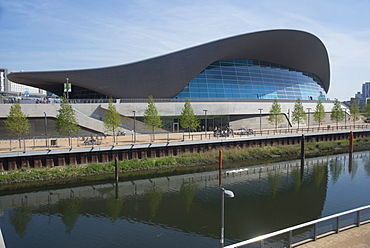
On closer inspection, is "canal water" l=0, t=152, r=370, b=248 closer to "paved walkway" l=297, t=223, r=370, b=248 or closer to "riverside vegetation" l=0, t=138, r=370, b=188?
"riverside vegetation" l=0, t=138, r=370, b=188

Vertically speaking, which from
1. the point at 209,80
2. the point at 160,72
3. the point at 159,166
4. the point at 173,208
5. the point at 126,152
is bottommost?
the point at 173,208

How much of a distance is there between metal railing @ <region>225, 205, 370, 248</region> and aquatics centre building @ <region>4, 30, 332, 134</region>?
23215 mm

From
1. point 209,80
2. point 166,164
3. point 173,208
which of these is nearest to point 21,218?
point 173,208

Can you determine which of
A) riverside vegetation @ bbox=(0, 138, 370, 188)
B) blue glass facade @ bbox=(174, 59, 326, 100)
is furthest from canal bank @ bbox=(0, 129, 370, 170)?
blue glass facade @ bbox=(174, 59, 326, 100)

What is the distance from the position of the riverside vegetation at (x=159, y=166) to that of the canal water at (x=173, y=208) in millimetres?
1640

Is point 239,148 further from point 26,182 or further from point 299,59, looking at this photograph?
point 299,59

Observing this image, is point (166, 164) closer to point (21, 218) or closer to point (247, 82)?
point (21, 218)

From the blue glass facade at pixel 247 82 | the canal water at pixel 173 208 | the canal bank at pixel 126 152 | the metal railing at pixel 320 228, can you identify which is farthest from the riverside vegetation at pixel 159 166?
the metal railing at pixel 320 228

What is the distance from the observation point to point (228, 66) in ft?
162

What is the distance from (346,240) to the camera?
9055 millimetres

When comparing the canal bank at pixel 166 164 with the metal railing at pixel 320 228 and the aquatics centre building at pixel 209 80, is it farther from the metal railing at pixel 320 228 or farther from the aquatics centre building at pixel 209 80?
the metal railing at pixel 320 228

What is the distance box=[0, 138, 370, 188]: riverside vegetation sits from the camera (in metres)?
21.0

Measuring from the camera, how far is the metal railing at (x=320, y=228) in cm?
866

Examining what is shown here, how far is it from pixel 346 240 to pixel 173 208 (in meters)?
9.69
